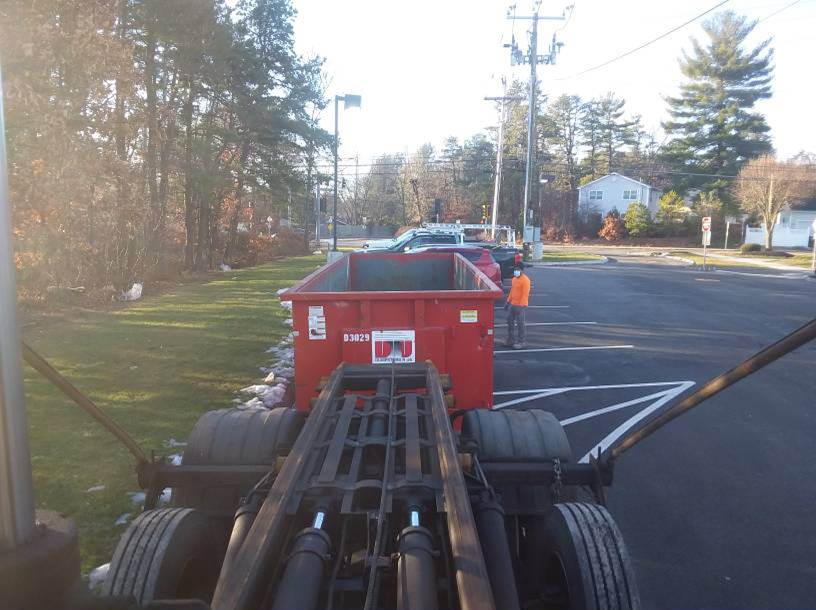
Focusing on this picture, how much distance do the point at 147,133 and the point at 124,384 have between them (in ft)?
60.6

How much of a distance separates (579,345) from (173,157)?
70.1ft

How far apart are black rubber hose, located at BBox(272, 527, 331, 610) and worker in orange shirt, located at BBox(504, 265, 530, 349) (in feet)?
36.1

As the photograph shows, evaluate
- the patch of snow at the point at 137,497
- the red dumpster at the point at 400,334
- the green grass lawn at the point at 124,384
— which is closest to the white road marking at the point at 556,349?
the green grass lawn at the point at 124,384

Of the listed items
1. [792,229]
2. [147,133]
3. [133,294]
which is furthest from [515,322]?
[792,229]

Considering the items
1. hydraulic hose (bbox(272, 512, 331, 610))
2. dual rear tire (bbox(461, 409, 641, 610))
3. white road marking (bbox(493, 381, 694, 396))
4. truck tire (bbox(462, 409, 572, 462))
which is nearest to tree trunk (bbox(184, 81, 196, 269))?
white road marking (bbox(493, 381, 694, 396))

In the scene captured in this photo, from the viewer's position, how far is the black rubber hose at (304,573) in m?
2.29

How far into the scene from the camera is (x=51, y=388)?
8.79 metres

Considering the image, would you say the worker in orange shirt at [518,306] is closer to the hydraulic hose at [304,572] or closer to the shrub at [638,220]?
the hydraulic hose at [304,572]

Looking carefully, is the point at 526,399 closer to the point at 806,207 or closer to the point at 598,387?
the point at 598,387

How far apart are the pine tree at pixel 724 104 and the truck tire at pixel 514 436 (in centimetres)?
6740

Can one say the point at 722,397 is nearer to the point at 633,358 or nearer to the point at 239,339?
the point at 633,358

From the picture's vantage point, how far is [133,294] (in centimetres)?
2031

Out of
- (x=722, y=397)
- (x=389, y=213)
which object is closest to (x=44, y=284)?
(x=722, y=397)

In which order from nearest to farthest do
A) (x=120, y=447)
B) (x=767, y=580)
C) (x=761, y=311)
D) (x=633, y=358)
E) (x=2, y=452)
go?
(x=2, y=452)
(x=767, y=580)
(x=120, y=447)
(x=633, y=358)
(x=761, y=311)
